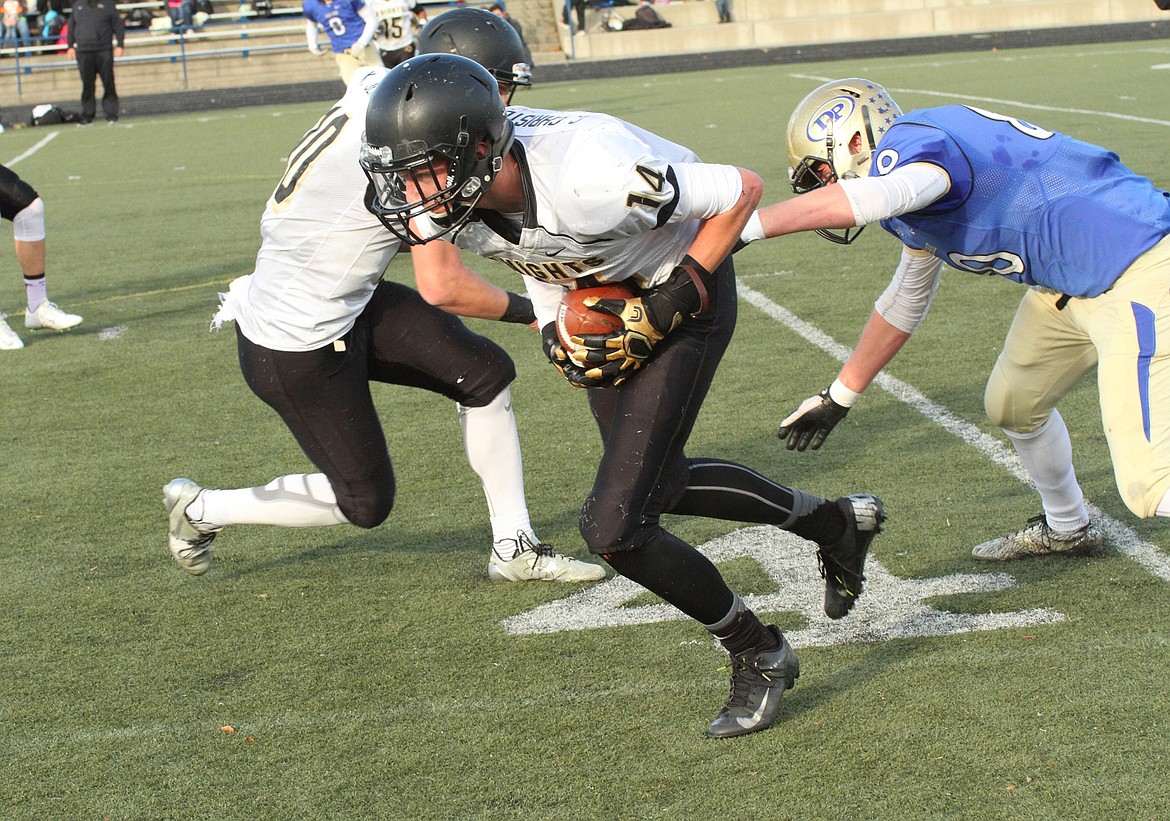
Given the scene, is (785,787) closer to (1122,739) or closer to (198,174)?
(1122,739)

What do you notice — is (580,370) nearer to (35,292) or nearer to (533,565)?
(533,565)

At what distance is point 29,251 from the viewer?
8.42 m

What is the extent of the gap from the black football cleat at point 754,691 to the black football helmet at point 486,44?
192 centimetres

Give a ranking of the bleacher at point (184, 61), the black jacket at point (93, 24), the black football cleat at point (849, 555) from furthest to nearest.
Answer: the bleacher at point (184, 61)
the black jacket at point (93, 24)
the black football cleat at point (849, 555)

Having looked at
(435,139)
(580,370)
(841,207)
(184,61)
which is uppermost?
(184,61)

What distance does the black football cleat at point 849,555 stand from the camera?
3912 mm

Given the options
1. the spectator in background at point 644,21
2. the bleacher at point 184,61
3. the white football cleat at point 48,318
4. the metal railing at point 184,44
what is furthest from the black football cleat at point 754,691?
the spectator in background at point 644,21

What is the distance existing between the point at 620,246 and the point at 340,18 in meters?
14.4

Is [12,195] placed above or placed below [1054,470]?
above

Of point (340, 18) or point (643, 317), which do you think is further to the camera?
point (340, 18)

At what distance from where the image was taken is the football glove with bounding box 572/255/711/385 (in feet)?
10.6

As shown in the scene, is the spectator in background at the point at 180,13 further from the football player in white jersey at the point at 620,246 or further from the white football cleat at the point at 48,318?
the football player in white jersey at the point at 620,246

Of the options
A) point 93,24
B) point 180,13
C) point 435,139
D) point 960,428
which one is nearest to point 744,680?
point 435,139

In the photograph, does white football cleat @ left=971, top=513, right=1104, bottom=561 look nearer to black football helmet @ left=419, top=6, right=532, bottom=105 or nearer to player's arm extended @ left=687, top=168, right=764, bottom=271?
player's arm extended @ left=687, top=168, right=764, bottom=271
